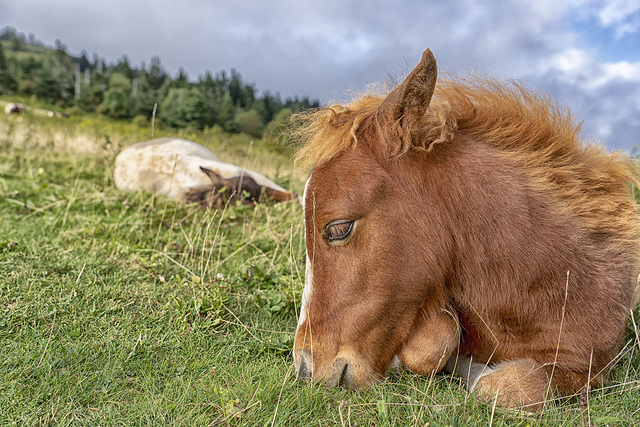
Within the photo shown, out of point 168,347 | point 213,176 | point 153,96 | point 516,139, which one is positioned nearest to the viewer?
point 516,139

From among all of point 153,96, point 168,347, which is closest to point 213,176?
point 168,347

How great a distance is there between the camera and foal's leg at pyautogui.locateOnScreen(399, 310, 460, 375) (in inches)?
86.9

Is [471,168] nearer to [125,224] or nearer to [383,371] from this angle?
[383,371]

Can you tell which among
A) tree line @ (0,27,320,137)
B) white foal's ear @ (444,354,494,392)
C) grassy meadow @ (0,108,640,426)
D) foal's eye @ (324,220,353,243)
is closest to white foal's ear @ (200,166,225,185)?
grassy meadow @ (0,108,640,426)

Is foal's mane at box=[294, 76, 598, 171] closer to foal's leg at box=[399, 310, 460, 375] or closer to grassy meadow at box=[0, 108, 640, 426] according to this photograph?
foal's leg at box=[399, 310, 460, 375]

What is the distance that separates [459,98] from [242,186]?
14.1 ft

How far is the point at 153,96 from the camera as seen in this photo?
49094mm

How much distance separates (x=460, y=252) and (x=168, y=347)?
1.82 metres

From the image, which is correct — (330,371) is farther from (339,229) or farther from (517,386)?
(517,386)

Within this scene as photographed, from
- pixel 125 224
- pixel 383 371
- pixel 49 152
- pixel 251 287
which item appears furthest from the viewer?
pixel 49 152

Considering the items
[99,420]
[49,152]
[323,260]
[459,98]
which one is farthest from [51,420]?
[49,152]

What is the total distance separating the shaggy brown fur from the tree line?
23.1 meters

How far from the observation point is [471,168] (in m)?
2.16

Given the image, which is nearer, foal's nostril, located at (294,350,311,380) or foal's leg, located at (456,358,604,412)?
foal's leg, located at (456,358,604,412)
